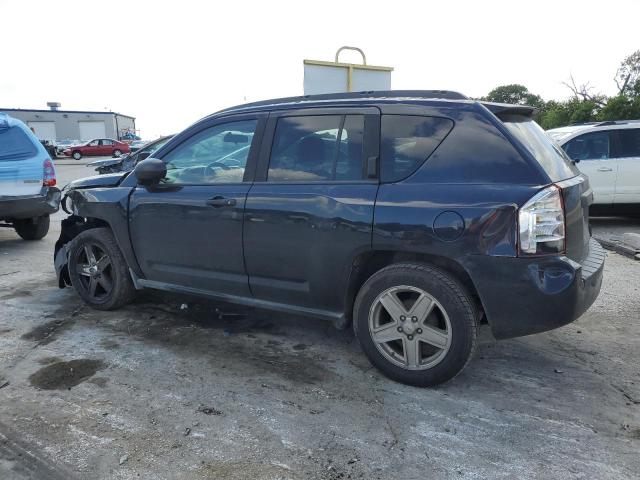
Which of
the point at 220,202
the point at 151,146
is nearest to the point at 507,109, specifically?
the point at 220,202

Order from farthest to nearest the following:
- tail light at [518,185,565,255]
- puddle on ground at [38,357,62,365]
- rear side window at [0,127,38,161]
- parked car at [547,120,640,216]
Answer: parked car at [547,120,640,216] → rear side window at [0,127,38,161] → puddle on ground at [38,357,62,365] → tail light at [518,185,565,255]

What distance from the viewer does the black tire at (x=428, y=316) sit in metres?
3.02

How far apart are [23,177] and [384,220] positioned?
5835mm

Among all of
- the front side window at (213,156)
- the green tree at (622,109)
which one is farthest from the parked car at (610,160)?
the green tree at (622,109)

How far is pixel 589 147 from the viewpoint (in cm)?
844

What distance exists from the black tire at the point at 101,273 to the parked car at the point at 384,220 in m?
0.44

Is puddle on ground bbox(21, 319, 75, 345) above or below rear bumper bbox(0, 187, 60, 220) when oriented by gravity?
below

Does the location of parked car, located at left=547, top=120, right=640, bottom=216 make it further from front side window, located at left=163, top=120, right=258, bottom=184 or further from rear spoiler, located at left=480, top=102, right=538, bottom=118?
front side window, located at left=163, top=120, right=258, bottom=184

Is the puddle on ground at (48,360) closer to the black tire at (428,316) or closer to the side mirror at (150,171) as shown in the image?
the side mirror at (150,171)

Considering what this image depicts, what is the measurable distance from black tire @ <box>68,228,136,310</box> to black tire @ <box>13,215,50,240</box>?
360 cm

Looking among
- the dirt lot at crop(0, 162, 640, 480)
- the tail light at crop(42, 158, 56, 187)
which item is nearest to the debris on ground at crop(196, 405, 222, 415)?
the dirt lot at crop(0, 162, 640, 480)

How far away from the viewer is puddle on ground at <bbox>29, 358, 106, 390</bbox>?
3.32 m

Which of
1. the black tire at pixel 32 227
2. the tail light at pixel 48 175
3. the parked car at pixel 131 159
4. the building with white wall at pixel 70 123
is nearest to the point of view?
the tail light at pixel 48 175

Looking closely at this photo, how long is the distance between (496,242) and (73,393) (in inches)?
107
